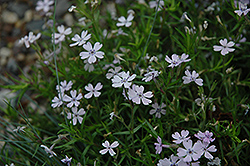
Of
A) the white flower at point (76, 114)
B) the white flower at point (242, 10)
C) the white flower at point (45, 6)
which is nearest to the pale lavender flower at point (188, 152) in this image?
the white flower at point (76, 114)

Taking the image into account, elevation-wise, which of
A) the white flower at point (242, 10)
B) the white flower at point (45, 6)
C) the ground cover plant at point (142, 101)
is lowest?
the ground cover plant at point (142, 101)

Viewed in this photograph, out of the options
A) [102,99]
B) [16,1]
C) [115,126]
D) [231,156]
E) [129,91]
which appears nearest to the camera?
[129,91]

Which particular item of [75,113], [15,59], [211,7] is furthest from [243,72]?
[15,59]

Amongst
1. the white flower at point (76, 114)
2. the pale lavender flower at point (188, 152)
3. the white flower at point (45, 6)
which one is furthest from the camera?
the white flower at point (45, 6)

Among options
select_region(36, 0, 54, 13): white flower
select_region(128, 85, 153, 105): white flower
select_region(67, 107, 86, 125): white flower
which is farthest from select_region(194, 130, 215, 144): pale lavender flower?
select_region(36, 0, 54, 13): white flower

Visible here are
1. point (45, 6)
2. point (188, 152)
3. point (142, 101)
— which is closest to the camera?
point (188, 152)

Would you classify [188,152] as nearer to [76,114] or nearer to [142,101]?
[142,101]

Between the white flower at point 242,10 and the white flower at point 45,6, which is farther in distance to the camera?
the white flower at point 45,6

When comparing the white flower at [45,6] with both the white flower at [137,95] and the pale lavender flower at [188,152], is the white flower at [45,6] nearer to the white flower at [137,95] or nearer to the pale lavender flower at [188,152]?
the white flower at [137,95]

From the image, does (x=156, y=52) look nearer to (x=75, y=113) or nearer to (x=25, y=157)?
(x=75, y=113)

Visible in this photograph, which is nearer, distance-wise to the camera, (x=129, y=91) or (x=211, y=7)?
(x=129, y=91)

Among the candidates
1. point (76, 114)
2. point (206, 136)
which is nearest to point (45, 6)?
point (76, 114)
